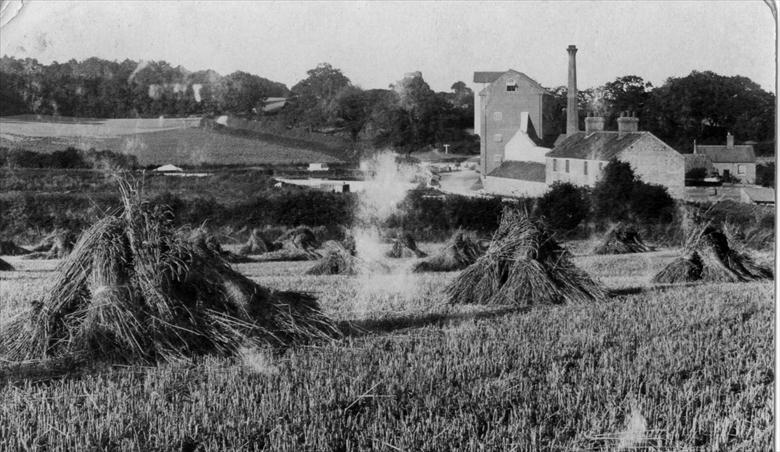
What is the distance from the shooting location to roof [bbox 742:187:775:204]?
12.0 metres

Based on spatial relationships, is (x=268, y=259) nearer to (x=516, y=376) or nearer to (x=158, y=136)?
(x=158, y=136)

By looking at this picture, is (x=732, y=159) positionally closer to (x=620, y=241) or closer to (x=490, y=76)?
(x=620, y=241)

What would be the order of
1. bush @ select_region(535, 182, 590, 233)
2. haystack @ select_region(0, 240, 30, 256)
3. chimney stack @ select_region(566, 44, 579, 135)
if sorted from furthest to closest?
haystack @ select_region(0, 240, 30, 256)
bush @ select_region(535, 182, 590, 233)
chimney stack @ select_region(566, 44, 579, 135)

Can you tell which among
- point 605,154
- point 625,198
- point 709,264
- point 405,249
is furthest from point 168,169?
point 709,264

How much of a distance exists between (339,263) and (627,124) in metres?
3.65

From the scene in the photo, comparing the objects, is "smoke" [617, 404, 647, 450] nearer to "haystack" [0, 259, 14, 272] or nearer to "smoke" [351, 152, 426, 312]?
"smoke" [351, 152, 426, 312]

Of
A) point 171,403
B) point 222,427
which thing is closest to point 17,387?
point 171,403

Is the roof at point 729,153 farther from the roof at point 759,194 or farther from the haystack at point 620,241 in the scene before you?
the haystack at point 620,241

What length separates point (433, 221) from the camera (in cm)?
1184

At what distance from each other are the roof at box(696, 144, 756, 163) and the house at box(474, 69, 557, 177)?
1.88m

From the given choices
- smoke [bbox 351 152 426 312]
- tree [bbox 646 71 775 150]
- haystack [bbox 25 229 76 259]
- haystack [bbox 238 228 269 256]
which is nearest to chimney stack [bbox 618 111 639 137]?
tree [bbox 646 71 775 150]

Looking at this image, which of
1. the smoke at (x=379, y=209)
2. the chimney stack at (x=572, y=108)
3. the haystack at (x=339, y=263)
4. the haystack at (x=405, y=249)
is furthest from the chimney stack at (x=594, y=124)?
the haystack at (x=339, y=263)

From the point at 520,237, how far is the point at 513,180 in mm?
1565

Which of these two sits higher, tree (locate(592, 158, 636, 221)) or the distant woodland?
the distant woodland
